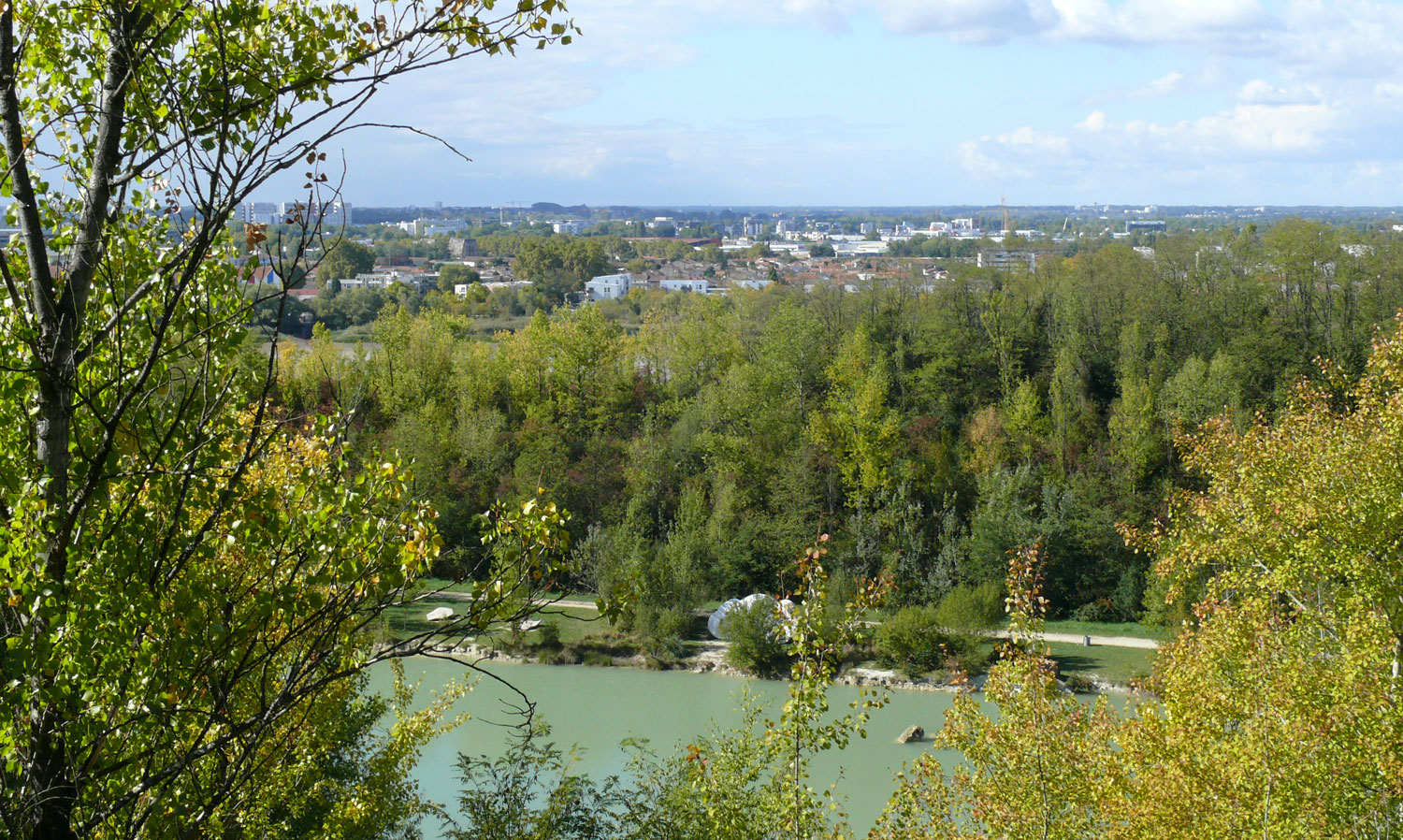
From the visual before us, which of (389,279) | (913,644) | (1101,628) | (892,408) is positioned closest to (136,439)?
(913,644)

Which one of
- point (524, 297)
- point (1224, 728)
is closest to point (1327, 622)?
point (1224, 728)

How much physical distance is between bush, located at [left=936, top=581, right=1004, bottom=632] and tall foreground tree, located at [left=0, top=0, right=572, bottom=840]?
2005 centimetres

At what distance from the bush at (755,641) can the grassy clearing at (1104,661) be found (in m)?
5.47

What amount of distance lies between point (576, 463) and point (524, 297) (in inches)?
1030

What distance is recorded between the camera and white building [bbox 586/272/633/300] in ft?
196

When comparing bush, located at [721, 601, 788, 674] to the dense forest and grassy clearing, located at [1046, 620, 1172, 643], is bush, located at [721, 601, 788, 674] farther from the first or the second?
grassy clearing, located at [1046, 620, 1172, 643]

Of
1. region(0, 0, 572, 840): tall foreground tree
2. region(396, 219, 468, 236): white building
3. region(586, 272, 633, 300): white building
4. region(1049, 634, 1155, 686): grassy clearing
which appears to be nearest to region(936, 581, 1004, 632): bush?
region(1049, 634, 1155, 686): grassy clearing

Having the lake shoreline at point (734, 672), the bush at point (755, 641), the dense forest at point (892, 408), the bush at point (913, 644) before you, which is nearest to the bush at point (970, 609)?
the bush at point (913, 644)

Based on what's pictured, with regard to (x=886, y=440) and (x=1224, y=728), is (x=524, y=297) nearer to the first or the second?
(x=886, y=440)

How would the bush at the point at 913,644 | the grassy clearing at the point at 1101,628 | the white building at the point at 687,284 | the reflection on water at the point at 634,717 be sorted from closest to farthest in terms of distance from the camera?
the reflection on water at the point at 634,717, the bush at the point at 913,644, the grassy clearing at the point at 1101,628, the white building at the point at 687,284

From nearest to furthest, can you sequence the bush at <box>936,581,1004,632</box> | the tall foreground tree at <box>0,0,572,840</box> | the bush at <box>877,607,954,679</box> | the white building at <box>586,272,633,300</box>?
the tall foreground tree at <box>0,0,572,840</box>
the bush at <box>877,607,954,679</box>
the bush at <box>936,581,1004,632</box>
the white building at <box>586,272,633,300</box>

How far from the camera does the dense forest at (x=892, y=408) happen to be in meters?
25.5

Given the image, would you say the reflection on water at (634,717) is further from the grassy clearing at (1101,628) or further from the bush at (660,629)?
the grassy clearing at (1101,628)

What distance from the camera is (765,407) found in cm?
2888
